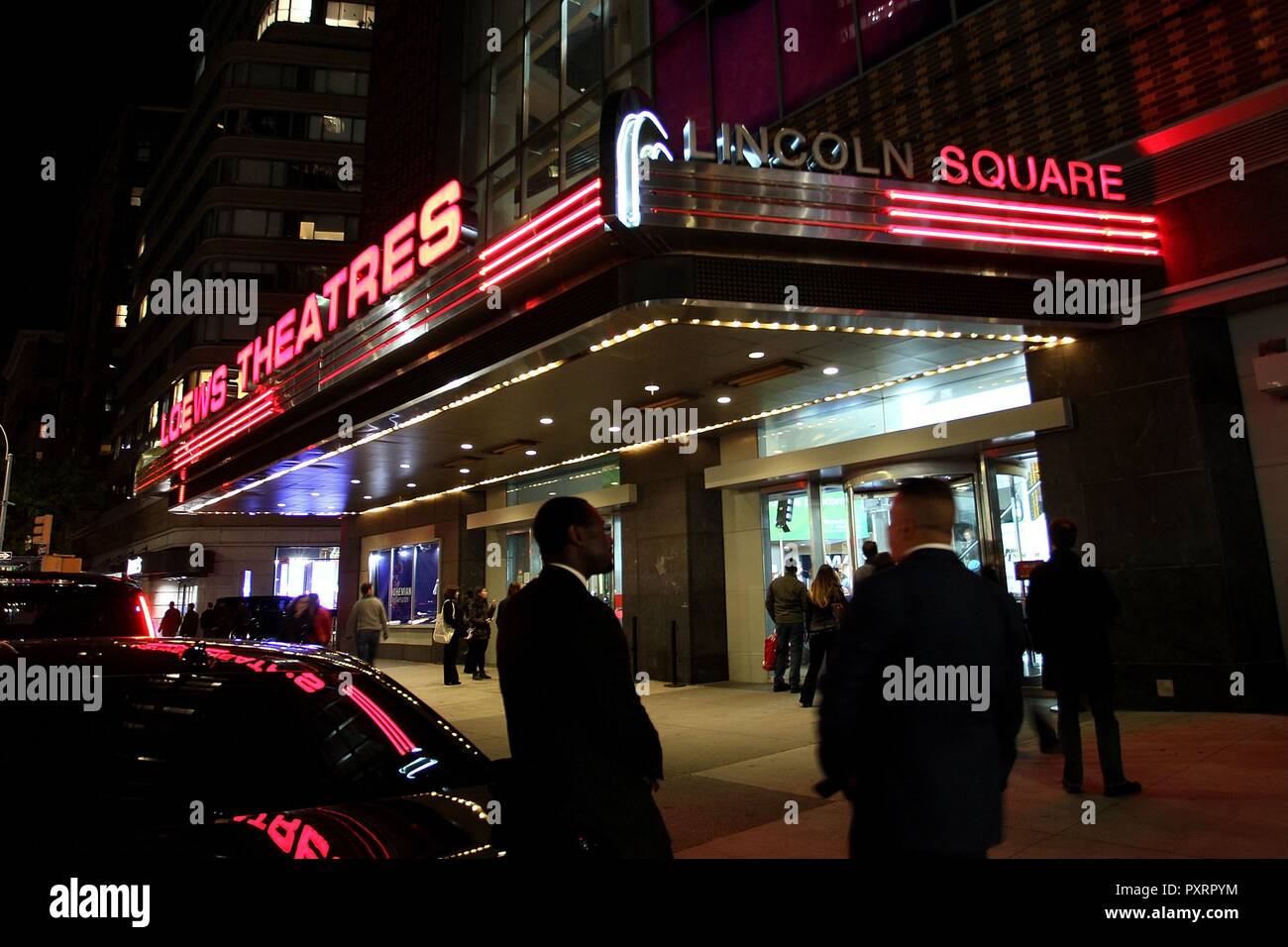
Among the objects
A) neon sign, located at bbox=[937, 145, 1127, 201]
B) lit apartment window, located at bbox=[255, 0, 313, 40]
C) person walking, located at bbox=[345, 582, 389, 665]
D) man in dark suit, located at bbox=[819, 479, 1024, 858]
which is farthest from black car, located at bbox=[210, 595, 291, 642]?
lit apartment window, located at bbox=[255, 0, 313, 40]

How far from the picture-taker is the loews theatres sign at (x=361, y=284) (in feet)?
34.5

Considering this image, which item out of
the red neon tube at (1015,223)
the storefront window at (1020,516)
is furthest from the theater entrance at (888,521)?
the red neon tube at (1015,223)

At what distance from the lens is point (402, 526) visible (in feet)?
75.0

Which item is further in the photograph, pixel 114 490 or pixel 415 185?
pixel 114 490

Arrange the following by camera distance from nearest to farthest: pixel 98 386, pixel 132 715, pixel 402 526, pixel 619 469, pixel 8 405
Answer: pixel 132 715
pixel 619 469
pixel 402 526
pixel 98 386
pixel 8 405

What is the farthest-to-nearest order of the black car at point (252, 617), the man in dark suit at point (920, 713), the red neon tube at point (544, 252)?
the black car at point (252, 617), the red neon tube at point (544, 252), the man in dark suit at point (920, 713)

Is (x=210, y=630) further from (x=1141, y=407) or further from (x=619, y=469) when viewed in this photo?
(x=1141, y=407)

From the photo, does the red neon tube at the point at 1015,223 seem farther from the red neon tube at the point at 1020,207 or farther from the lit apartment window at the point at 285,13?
the lit apartment window at the point at 285,13

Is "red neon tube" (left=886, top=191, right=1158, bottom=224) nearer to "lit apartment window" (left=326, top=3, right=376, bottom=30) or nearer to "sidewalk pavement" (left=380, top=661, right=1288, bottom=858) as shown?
"sidewalk pavement" (left=380, top=661, right=1288, bottom=858)

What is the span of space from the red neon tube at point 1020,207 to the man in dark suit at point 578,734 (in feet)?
23.6

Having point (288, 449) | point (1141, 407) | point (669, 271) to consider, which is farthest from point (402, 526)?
point (1141, 407)

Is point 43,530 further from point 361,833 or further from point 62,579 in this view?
point 361,833
